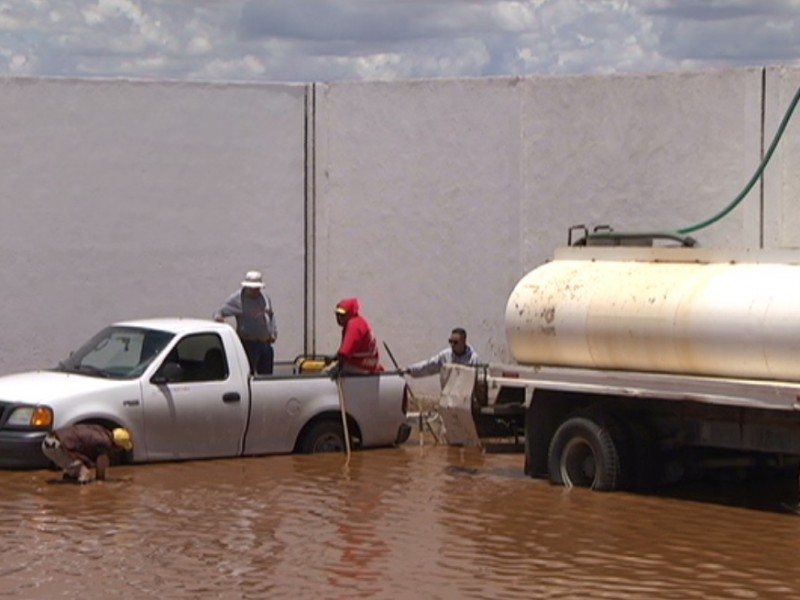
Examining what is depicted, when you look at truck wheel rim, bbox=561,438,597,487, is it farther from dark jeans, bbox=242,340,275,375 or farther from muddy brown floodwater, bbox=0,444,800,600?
dark jeans, bbox=242,340,275,375

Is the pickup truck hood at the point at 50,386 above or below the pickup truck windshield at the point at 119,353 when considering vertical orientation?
below

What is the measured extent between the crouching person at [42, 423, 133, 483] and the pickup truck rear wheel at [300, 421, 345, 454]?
9.63 ft

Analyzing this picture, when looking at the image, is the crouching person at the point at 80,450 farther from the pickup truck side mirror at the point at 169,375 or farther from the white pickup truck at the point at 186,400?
the pickup truck side mirror at the point at 169,375

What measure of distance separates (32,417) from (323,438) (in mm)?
3461

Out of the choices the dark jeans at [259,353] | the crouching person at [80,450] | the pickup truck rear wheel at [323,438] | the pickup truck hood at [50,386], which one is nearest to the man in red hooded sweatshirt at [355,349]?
the pickup truck rear wheel at [323,438]

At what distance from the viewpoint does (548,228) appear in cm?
2145

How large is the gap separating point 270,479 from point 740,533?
491cm

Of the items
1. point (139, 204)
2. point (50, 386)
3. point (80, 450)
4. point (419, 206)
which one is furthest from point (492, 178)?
point (80, 450)

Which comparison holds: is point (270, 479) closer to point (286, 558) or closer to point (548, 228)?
point (286, 558)

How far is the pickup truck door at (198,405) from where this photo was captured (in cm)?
1670

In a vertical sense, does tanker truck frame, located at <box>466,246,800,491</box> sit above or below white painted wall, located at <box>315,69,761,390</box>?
below

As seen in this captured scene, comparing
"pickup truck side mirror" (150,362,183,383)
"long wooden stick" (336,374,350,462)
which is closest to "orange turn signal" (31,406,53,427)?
"pickup truck side mirror" (150,362,183,383)

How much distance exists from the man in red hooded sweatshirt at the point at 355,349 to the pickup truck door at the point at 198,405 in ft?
4.52

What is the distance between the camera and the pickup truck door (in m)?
16.7
